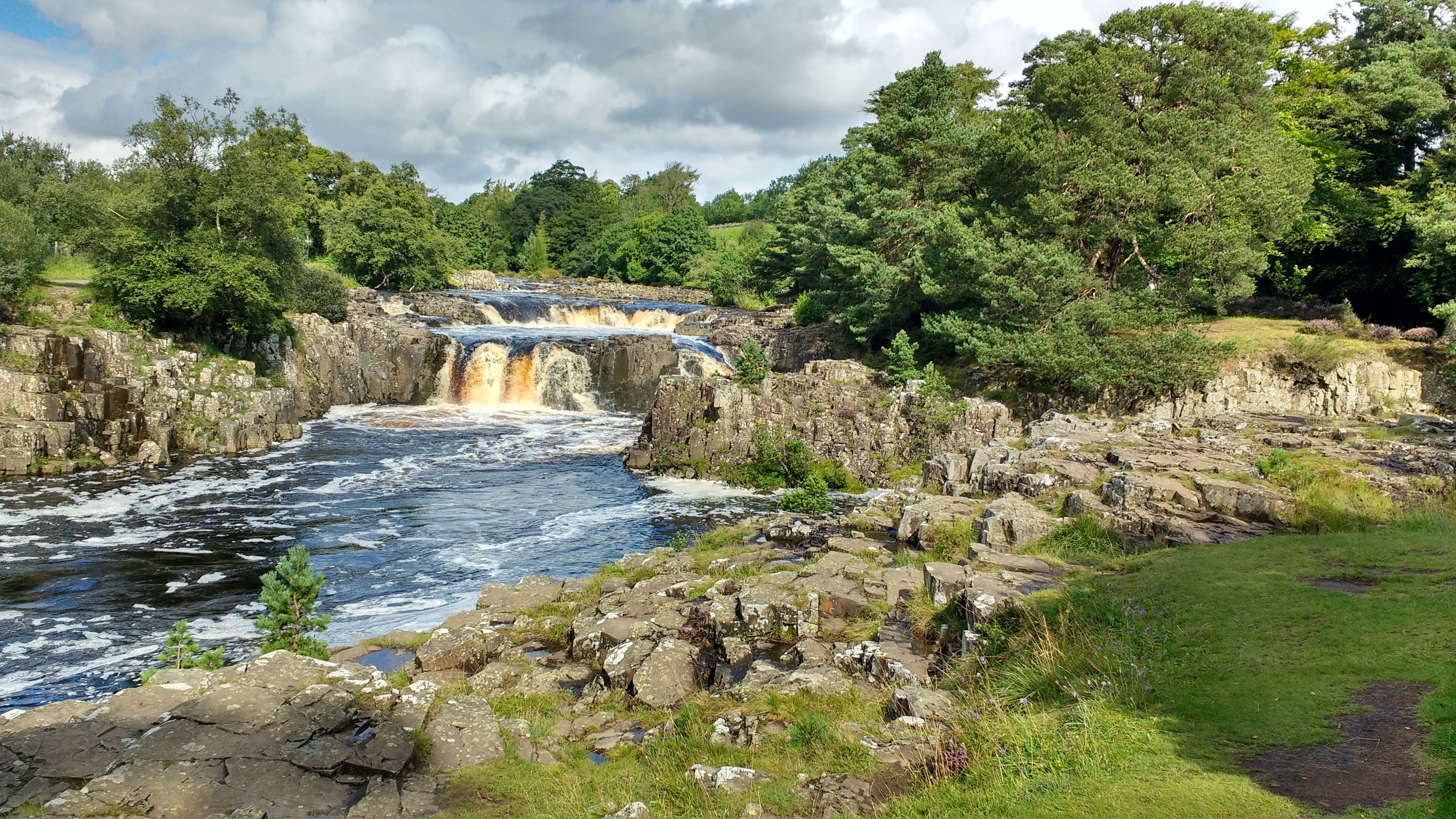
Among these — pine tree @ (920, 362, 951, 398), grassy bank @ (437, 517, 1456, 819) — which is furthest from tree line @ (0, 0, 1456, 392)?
grassy bank @ (437, 517, 1456, 819)

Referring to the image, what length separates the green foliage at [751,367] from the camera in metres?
26.1

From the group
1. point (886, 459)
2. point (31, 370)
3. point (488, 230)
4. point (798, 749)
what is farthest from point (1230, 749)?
point (488, 230)

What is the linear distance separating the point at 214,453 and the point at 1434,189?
39632mm

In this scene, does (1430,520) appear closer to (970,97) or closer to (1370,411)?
(1370,411)

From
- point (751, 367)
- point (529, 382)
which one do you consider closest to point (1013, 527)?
point (751, 367)

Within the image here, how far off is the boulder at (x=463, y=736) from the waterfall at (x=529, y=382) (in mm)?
27520

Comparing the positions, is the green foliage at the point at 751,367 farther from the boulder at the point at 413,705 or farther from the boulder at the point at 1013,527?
the boulder at the point at 413,705

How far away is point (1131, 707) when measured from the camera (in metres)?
6.05

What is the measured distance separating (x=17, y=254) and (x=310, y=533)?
18.2 m

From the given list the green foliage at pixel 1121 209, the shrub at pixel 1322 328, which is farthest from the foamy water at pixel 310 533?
the shrub at pixel 1322 328

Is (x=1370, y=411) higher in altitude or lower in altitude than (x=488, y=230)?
lower

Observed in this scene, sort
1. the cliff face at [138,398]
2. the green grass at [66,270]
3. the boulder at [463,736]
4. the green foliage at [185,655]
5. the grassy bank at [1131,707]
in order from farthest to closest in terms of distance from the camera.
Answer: the green grass at [66,270], the cliff face at [138,398], the green foliage at [185,655], the boulder at [463,736], the grassy bank at [1131,707]

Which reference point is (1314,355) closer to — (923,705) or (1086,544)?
(1086,544)

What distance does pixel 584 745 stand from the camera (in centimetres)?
794
